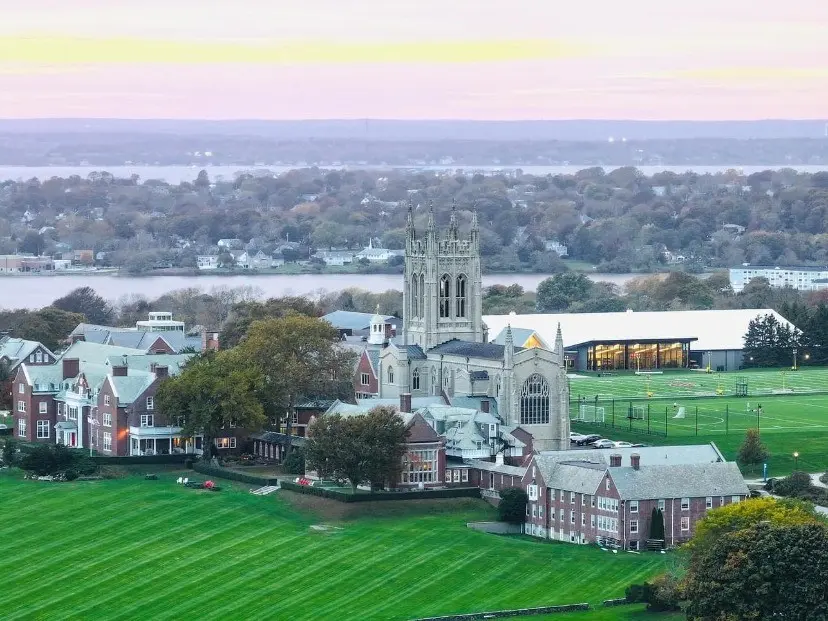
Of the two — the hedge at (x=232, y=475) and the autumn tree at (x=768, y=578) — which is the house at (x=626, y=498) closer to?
the hedge at (x=232, y=475)

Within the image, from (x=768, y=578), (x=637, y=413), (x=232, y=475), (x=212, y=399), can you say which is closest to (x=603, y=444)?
(x=637, y=413)

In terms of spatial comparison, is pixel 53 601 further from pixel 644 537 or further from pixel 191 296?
pixel 191 296

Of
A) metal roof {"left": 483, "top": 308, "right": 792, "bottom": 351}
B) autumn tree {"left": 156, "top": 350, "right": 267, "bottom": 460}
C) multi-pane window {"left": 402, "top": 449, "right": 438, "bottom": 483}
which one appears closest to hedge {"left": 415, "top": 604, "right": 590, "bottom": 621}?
multi-pane window {"left": 402, "top": 449, "right": 438, "bottom": 483}

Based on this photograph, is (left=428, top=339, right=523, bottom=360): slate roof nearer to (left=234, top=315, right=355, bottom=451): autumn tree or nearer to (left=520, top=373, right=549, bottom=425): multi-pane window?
(left=520, top=373, right=549, bottom=425): multi-pane window

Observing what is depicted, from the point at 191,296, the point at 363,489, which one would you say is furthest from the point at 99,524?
the point at 191,296

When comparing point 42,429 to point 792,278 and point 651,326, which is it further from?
point 792,278
